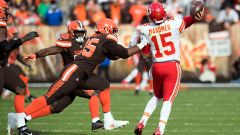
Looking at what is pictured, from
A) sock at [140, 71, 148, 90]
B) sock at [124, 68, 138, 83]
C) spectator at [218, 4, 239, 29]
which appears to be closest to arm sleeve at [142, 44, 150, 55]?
sock at [140, 71, 148, 90]

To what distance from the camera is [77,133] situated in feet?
29.5

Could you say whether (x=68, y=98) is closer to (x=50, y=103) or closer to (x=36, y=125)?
(x=50, y=103)

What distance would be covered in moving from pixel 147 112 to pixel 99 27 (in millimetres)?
1197

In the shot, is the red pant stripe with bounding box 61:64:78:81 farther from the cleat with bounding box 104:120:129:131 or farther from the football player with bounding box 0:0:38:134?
the cleat with bounding box 104:120:129:131

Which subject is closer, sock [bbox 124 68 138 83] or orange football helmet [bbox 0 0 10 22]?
orange football helmet [bbox 0 0 10 22]

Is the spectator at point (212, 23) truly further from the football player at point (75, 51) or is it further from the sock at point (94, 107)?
the sock at point (94, 107)

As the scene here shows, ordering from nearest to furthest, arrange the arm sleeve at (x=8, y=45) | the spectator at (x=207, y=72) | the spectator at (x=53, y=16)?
the arm sleeve at (x=8, y=45), the spectator at (x=207, y=72), the spectator at (x=53, y=16)

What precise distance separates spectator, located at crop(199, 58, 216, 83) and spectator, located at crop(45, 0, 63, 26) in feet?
12.0

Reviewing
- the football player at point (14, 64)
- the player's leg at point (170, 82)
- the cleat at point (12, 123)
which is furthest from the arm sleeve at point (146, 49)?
the football player at point (14, 64)

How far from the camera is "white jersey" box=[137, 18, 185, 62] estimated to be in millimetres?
8328

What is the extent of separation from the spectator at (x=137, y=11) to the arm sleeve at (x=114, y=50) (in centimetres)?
906

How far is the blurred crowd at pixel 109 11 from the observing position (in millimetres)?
17703

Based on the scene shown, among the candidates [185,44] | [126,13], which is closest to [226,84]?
[185,44]

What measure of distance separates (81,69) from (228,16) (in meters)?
9.71
